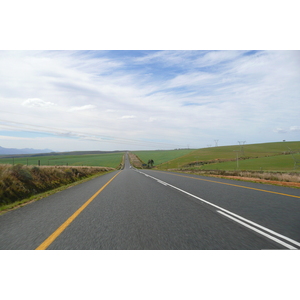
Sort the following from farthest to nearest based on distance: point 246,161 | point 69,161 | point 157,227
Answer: point 69,161, point 246,161, point 157,227

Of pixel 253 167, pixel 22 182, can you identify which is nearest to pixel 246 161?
pixel 253 167

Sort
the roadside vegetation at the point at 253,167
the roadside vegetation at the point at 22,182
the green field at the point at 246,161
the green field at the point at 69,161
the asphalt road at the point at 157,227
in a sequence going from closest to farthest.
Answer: the asphalt road at the point at 157,227 < the roadside vegetation at the point at 22,182 < the roadside vegetation at the point at 253,167 < the green field at the point at 246,161 < the green field at the point at 69,161

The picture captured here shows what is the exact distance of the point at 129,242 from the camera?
147 inches

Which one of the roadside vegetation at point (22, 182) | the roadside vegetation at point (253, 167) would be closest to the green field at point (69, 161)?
the roadside vegetation at point (253, 167)

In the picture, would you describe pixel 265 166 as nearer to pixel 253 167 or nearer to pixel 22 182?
pixel 253 167

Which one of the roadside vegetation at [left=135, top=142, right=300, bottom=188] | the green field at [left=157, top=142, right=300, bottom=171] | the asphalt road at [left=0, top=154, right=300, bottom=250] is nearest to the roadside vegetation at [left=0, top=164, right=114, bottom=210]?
the asphalt road at [left=0, top=154, right=300, bottom=250]

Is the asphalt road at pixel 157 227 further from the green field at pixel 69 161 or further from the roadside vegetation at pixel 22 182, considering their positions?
the green field at pixel 69 161

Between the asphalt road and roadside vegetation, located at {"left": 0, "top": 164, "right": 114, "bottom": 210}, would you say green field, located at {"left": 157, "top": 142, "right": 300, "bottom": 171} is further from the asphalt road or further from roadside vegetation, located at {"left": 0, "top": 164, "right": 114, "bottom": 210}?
the asphalt road

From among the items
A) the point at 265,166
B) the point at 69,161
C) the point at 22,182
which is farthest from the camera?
the point at 69,161

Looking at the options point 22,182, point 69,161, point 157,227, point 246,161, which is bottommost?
point 157,227

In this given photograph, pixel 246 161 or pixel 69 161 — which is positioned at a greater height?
pixel 246 161
